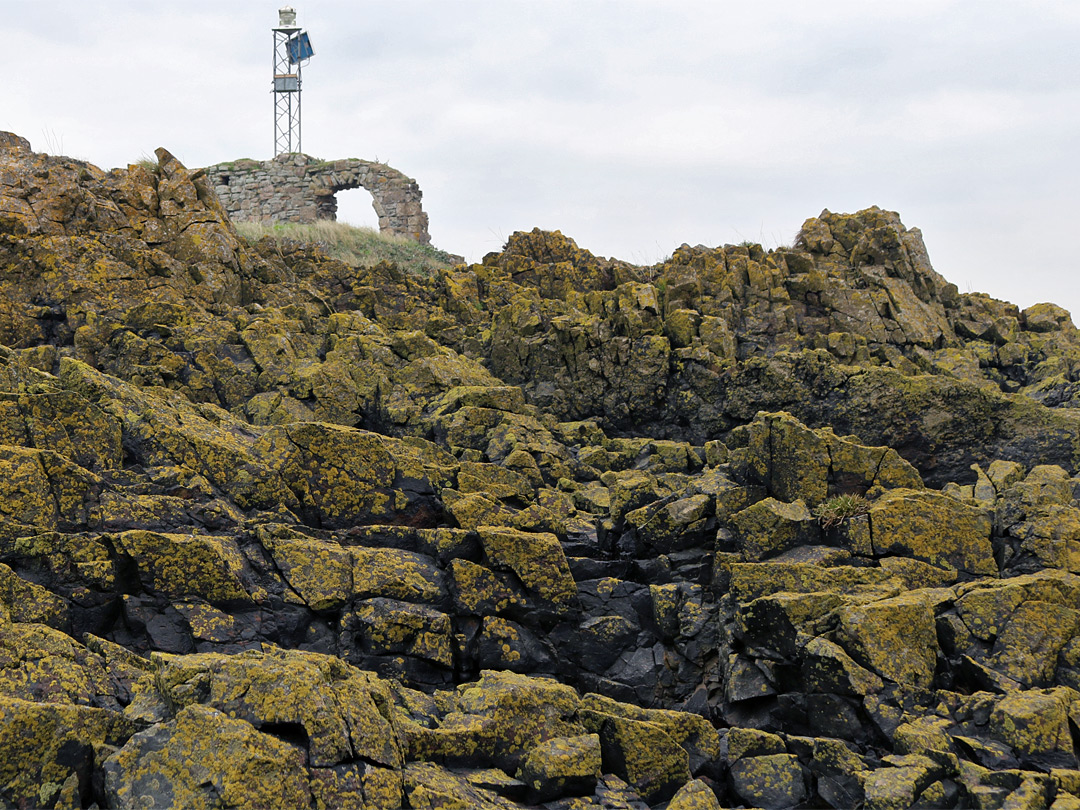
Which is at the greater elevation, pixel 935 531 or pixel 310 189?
pixel 310 189

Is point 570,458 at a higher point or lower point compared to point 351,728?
higher

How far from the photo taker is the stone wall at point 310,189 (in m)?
45.2

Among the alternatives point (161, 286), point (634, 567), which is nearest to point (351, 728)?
point (634, 567)

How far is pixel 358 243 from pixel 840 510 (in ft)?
95.9

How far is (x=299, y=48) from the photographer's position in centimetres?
5616

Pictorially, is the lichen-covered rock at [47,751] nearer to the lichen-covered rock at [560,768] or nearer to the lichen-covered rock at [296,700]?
the lichen-covered rock at [296,700]

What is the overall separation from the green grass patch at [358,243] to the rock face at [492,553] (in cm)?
1093

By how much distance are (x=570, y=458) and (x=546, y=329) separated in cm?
639

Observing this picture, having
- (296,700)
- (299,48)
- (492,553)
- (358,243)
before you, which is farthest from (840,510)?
(299,48)

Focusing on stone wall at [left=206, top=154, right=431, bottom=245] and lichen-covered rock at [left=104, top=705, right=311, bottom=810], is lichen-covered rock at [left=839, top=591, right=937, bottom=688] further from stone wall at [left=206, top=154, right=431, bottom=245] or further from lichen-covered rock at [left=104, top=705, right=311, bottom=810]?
stone wall at [left=206, top=154, right=431, bottom=245]

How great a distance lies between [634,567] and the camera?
14953 mm

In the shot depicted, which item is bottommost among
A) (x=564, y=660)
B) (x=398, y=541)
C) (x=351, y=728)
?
(x=564, y=660)

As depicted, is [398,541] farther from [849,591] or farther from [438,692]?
[849,591]

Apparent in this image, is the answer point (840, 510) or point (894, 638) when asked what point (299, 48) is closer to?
point (840, 510)
